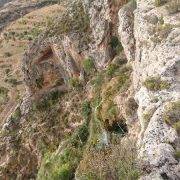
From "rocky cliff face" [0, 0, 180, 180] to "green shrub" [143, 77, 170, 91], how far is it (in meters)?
0.05

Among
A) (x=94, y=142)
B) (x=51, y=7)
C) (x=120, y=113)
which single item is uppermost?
(x=120, y=113)

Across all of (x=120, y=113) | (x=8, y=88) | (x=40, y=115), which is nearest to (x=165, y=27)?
(x=120, y=113)

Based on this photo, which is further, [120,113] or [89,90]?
[89,90]

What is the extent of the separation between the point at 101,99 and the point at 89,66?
10.3 m

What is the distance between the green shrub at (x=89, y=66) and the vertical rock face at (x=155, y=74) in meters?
14.3

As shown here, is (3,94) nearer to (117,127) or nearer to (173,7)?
(117,127)

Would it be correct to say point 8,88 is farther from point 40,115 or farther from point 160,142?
point 160,142

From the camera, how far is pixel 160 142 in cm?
2488

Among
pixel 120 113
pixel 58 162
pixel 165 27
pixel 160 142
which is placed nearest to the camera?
pixel 160 142

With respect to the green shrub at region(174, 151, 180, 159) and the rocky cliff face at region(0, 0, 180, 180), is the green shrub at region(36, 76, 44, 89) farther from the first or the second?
the green shrub at region(174, 151, 180, 159)

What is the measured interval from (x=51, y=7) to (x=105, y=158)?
122619 millimetres

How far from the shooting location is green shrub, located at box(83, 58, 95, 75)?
5969cm

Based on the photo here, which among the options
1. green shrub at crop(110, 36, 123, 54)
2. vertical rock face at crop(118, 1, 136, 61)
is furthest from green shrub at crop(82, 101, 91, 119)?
vertical rock face at crop(118, 1, 136, 61)

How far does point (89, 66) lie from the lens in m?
60.0
